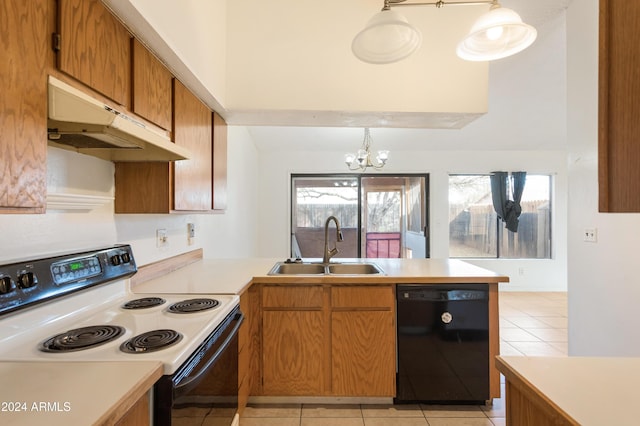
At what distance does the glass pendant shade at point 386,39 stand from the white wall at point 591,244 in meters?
1.74

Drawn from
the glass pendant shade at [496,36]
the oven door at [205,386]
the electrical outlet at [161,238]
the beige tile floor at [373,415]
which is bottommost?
the beige tile floor at [373,415]

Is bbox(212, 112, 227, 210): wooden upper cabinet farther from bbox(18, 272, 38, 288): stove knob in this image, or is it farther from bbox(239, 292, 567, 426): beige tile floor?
bbox(239, 292, 567, 426): beige tile floor

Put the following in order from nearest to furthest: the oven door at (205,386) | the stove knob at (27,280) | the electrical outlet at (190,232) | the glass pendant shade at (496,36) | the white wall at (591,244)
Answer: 1. the oven door at (205,386)
2. the stove knob at (27,280)
3. the glass pendant shade at (496,36)
4. the white wall at (591,244)
5. the electrical outlet at (190,232)

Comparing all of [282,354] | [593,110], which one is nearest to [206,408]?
[282,354]

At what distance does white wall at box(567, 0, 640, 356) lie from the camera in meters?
1.97

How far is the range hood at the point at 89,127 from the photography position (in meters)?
0.85

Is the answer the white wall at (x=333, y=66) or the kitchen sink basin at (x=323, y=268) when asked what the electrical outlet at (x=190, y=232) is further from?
the white wall at (x=333, y=66)

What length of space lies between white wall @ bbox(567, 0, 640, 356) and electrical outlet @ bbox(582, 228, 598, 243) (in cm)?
3

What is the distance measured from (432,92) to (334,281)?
154 cm

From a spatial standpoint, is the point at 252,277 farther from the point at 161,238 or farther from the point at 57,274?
the point at 57,274

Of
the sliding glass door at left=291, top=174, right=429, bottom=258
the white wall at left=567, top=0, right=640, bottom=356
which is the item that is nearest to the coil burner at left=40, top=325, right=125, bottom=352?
the white wall at left=567, top=0, right=640, bottom=356

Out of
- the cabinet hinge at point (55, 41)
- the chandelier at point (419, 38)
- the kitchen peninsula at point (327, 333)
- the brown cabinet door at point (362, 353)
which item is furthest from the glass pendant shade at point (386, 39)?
the brown cabinet door at point (362, 353)

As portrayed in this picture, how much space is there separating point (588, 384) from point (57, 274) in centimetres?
168

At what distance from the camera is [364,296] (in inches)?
74.7
